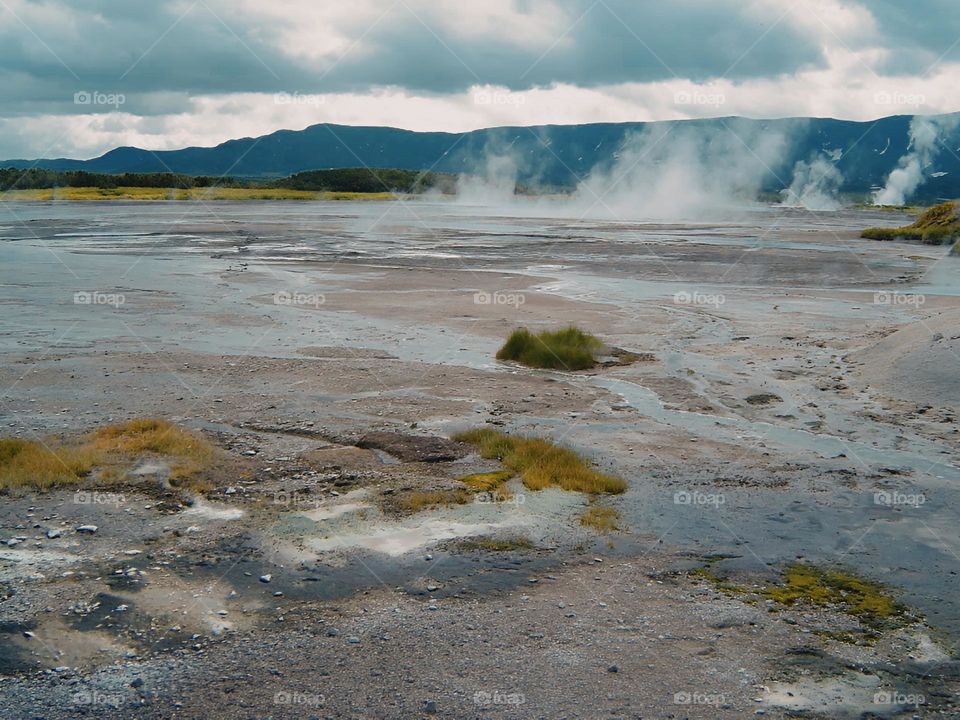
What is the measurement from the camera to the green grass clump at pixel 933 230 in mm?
52562

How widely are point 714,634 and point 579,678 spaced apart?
1.36 metres

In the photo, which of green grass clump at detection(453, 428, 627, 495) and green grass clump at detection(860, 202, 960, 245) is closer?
green grass clump at detection(453, 428, 627, 495)

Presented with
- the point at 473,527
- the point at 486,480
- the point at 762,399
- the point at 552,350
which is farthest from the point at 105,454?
the point at 762,399

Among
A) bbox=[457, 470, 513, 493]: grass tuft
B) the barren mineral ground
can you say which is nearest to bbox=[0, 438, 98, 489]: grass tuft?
the barren mineral ground

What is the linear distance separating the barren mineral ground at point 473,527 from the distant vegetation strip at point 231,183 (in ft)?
302

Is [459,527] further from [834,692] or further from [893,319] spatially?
[893,319]

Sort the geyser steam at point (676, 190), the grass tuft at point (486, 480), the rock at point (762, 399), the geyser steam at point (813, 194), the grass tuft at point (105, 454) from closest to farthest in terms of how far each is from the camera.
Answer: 1. the grass tuft at point (105, 454)
2. the grass tuft at point (486, 480)
3. the rock at point (762, 399)
4. the geyser steam at point (676, 190)
5. the geyser steam at point (813, 194)

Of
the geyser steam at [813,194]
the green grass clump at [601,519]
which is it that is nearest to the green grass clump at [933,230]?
the green grass clump at [601,519]

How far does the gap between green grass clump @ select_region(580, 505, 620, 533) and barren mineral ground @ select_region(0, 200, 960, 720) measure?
0.04 metres

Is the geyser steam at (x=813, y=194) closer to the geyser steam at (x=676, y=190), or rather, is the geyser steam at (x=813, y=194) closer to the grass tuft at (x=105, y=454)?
the geyser steam at (x=676, y=190)

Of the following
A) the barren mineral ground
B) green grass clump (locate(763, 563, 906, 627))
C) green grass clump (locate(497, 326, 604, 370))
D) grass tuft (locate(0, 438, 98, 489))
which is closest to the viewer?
the barren mineral ground

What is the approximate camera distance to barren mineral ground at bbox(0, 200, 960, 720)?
652 cm

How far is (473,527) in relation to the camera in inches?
373

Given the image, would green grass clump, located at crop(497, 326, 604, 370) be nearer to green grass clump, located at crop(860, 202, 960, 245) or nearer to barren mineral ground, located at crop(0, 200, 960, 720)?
barren mineral ground, located at crop(0, 200, 960, 720)
